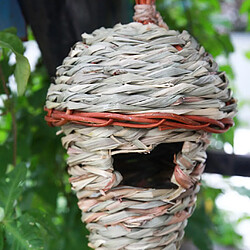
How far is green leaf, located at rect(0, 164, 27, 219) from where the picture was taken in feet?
1.89

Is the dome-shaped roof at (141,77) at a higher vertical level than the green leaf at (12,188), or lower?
higher

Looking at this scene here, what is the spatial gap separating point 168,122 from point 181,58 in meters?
0.08

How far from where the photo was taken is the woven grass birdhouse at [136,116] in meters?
0.46

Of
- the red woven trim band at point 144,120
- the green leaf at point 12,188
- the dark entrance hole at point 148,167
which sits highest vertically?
the red woven trim band at point 144,120

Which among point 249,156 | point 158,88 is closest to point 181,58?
point 158,88

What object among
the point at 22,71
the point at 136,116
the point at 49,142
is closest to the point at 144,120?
the point at 136,116

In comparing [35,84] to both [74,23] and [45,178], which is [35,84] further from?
[74,23]

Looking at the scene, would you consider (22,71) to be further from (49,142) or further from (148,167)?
(49,142)

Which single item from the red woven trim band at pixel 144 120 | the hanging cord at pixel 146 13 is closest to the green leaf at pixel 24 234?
the red woven trim band at pixel 144 120

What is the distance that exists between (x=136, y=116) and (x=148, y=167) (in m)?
0.26

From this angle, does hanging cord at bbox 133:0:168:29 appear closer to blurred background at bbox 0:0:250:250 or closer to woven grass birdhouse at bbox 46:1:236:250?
woven grass birdhouse at bbox 46:1:236:250

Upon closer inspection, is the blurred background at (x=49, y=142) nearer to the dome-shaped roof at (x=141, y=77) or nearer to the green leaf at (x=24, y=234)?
the green leaf at (x=24, y=234)

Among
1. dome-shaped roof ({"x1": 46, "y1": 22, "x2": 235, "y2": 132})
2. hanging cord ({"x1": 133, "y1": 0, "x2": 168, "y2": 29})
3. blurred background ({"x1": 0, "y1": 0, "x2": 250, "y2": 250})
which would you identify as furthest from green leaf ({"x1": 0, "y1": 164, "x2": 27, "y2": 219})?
hanging cord ({"x1": 133, "y1": 0, "x2": 168, "y2": 29})

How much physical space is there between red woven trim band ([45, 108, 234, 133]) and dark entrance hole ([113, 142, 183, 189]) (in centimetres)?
19
